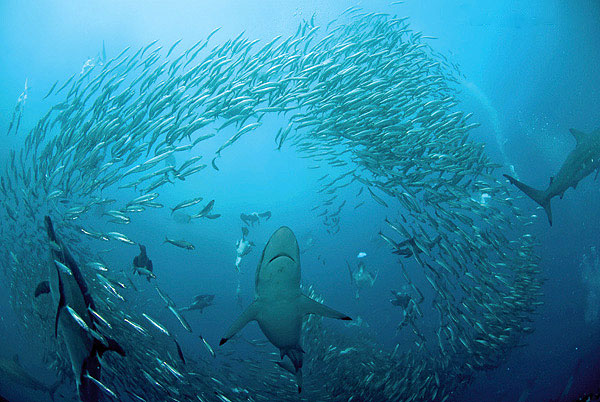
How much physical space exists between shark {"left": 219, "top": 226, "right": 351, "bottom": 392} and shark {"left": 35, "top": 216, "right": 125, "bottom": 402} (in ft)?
3.71

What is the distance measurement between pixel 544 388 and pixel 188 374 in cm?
2755

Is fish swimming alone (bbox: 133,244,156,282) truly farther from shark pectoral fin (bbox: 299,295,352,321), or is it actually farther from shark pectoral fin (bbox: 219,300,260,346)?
shark pectoral fin (bbox: 299,295,352,321)

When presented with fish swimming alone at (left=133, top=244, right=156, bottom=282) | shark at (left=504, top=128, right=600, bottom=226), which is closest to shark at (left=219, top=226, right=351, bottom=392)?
fish swimming alone at (left=133, top=244, right=156, bottom=282)

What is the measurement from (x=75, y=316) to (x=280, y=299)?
181 centimetres

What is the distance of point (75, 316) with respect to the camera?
2.34 m

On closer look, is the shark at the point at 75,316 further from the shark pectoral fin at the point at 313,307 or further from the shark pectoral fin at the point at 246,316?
the shark pectoral fin at the point at 313,307

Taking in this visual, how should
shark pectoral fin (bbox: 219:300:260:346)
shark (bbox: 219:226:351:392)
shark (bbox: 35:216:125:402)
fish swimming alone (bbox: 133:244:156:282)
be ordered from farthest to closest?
fish swimming alone (bbox: 133:244:156:282)
shark pectoral fin (bbox: 219:300:260:346)
shark (bbox: 219:226:351:392)
shark (bbox: 35:216:125:402)

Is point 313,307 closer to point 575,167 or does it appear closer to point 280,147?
point 280,147

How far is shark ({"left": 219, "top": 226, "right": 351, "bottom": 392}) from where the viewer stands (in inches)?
110

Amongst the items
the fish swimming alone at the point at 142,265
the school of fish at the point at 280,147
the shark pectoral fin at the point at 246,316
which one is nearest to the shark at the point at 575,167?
the school of fish at the point at 280,147

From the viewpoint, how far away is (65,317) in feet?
7.95

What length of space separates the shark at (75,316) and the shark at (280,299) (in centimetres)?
113

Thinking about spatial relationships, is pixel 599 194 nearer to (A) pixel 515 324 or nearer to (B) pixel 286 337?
(A) pixel 515 324

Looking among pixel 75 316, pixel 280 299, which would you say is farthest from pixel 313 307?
pixel 75 316
